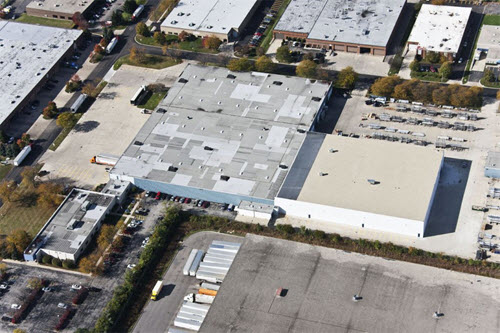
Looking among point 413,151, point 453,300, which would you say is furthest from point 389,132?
point 453,300

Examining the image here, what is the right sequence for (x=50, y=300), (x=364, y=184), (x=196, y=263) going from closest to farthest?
(x=50, y=300) < (x=196, y=263) < (x=364, y=184)

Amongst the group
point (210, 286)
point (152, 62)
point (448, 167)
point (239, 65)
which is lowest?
point (210, 286)

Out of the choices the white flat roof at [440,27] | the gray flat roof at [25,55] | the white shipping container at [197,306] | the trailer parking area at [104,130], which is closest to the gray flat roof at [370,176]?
the white shipping container at [197,306]

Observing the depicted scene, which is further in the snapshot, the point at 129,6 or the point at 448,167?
the point at 129,6

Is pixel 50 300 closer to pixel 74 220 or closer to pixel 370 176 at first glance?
pixel 74 220

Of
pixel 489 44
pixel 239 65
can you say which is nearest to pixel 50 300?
pixel 239 65

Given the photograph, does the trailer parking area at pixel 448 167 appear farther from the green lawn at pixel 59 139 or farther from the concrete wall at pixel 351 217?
the green lawn at pixel 59 139
